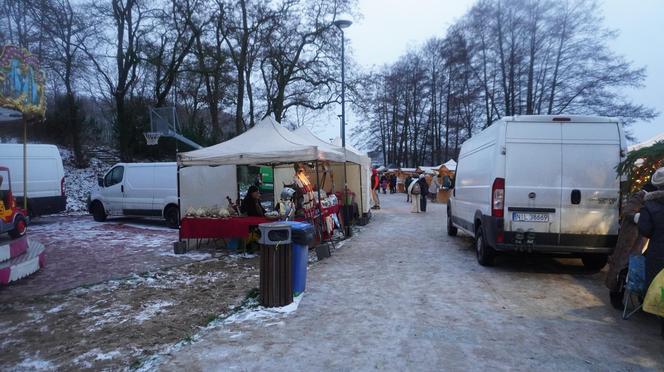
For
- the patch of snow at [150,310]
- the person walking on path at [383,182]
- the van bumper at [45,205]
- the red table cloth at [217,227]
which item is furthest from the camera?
the person walking on path at [383,182]

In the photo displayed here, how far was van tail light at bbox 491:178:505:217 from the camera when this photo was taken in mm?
6738

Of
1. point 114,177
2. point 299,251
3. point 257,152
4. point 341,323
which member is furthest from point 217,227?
point 114,177

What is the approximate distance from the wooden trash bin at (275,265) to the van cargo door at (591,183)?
4.23m

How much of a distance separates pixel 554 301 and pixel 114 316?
→ 543 cm

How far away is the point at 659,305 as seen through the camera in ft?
13.1

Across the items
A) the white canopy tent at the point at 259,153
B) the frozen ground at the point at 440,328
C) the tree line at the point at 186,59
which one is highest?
the tree line at the point at 186,59

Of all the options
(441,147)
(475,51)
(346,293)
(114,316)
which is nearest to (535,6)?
(475,51)

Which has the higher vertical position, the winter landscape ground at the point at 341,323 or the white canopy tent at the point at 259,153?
the white canopy tent at the point at 259,153

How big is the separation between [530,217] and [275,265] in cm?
398

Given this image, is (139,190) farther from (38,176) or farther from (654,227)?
(654,227)

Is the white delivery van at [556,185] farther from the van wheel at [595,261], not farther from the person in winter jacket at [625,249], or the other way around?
the person in winter jacket at [625,249]

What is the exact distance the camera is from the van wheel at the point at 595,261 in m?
7.35

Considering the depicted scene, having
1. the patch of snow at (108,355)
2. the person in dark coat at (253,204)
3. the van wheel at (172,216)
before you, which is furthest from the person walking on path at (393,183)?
the patch of snow at (108,355)

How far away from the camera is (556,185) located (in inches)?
262
